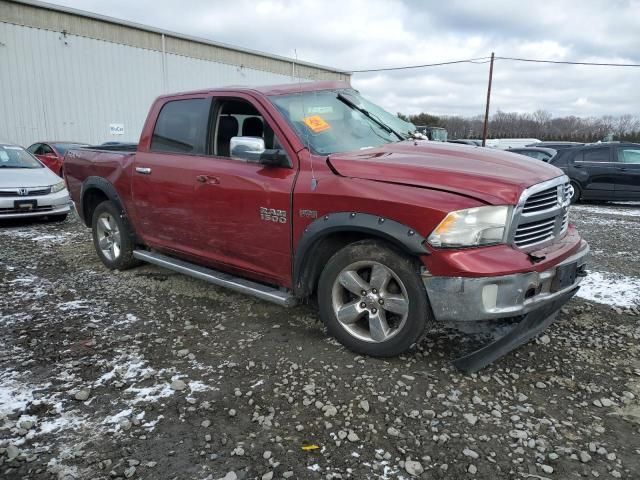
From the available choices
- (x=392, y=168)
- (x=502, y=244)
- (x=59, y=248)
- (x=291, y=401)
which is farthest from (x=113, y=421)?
(x=59, y=248)

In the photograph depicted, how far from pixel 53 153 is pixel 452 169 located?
1359 cm

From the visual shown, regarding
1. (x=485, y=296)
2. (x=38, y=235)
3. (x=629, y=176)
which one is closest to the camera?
(x=485, y=296)

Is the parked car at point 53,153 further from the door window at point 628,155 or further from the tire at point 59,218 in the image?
the door window at point 628,155

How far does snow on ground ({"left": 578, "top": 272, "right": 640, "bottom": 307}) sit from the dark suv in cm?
732

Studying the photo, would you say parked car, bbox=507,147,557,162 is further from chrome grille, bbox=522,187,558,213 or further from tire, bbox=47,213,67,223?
tire, bbox=47,213,67,223

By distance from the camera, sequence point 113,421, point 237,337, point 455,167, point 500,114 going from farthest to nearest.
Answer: point 500,114, point 237,337, point 455,167, point 113,421

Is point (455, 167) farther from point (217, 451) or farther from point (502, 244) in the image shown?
point (217, 451)

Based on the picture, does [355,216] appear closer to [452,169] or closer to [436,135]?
[452,169]

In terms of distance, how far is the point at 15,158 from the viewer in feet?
31.2

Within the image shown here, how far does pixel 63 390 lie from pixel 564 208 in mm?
3647

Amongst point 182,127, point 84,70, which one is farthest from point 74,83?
point 182,127

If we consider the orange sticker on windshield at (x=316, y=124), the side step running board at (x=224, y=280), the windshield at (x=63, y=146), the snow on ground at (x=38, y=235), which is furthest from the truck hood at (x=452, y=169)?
the windshield at (x=63, y=146)

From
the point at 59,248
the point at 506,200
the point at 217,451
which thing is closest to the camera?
the point at 217,451

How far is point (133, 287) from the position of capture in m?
5.02
